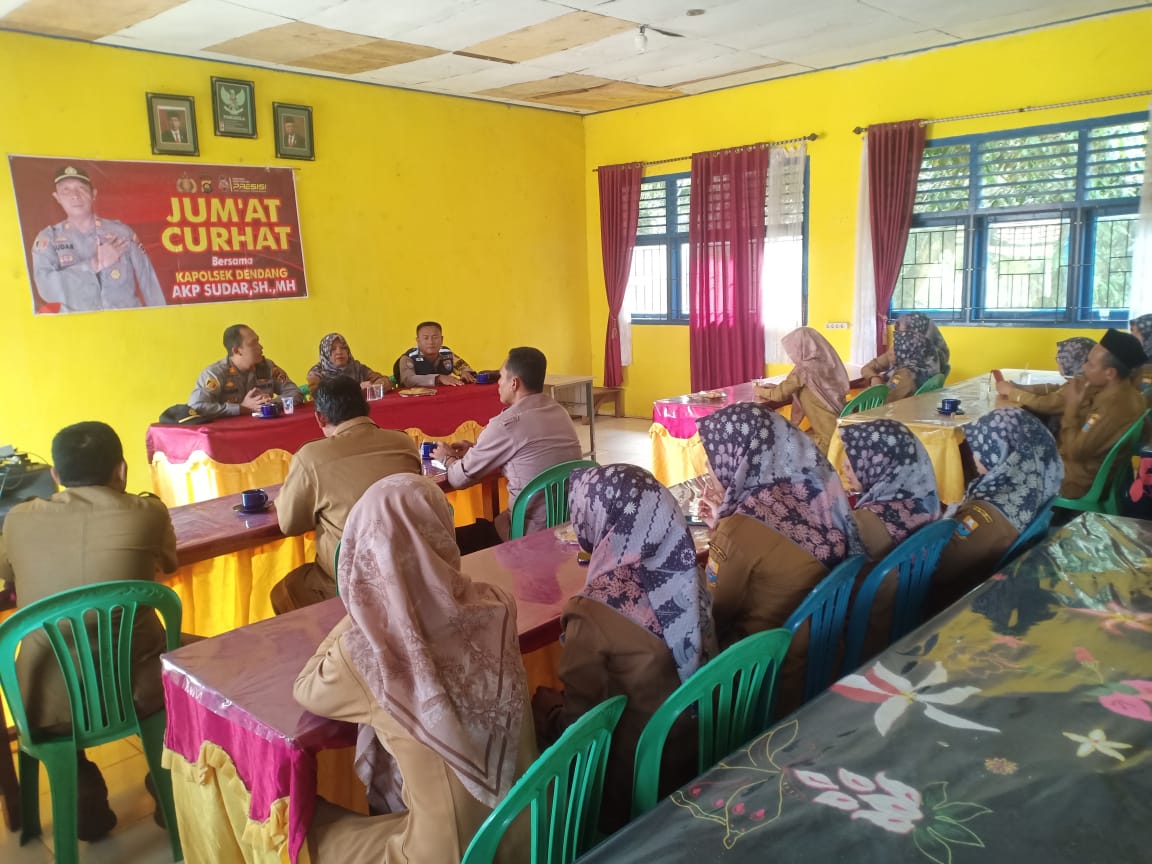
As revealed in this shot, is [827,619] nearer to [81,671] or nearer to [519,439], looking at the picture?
[519,439]

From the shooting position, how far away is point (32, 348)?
500 cm

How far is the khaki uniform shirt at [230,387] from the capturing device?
175 inches

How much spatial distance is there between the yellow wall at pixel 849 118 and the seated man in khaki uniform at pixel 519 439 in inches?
167

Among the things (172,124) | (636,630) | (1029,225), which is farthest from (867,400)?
(172,124)

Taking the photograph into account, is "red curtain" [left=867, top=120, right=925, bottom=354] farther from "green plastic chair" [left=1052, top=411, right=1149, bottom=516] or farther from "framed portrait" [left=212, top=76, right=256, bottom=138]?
"framed portrait" [left=212, top=76, right=256, bottom=138]

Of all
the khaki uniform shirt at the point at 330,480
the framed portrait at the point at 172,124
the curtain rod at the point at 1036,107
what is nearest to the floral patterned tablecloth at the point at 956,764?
the khaki uniform shirt at the point at 330,480

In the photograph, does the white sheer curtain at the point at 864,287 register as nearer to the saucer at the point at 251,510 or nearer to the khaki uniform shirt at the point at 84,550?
the saucer at the point at 251,510

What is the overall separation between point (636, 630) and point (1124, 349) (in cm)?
323

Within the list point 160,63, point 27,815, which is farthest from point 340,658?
point 160,63

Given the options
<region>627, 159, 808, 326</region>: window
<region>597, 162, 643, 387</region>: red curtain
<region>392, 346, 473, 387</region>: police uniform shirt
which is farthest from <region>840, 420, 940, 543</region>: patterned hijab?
<region>597, 162, 643, 387</region>: red curtain

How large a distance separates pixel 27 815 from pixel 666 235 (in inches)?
270

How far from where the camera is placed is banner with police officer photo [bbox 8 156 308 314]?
499 cm

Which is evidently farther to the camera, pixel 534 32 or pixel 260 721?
pixel 534 32

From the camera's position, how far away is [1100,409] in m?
3.70
